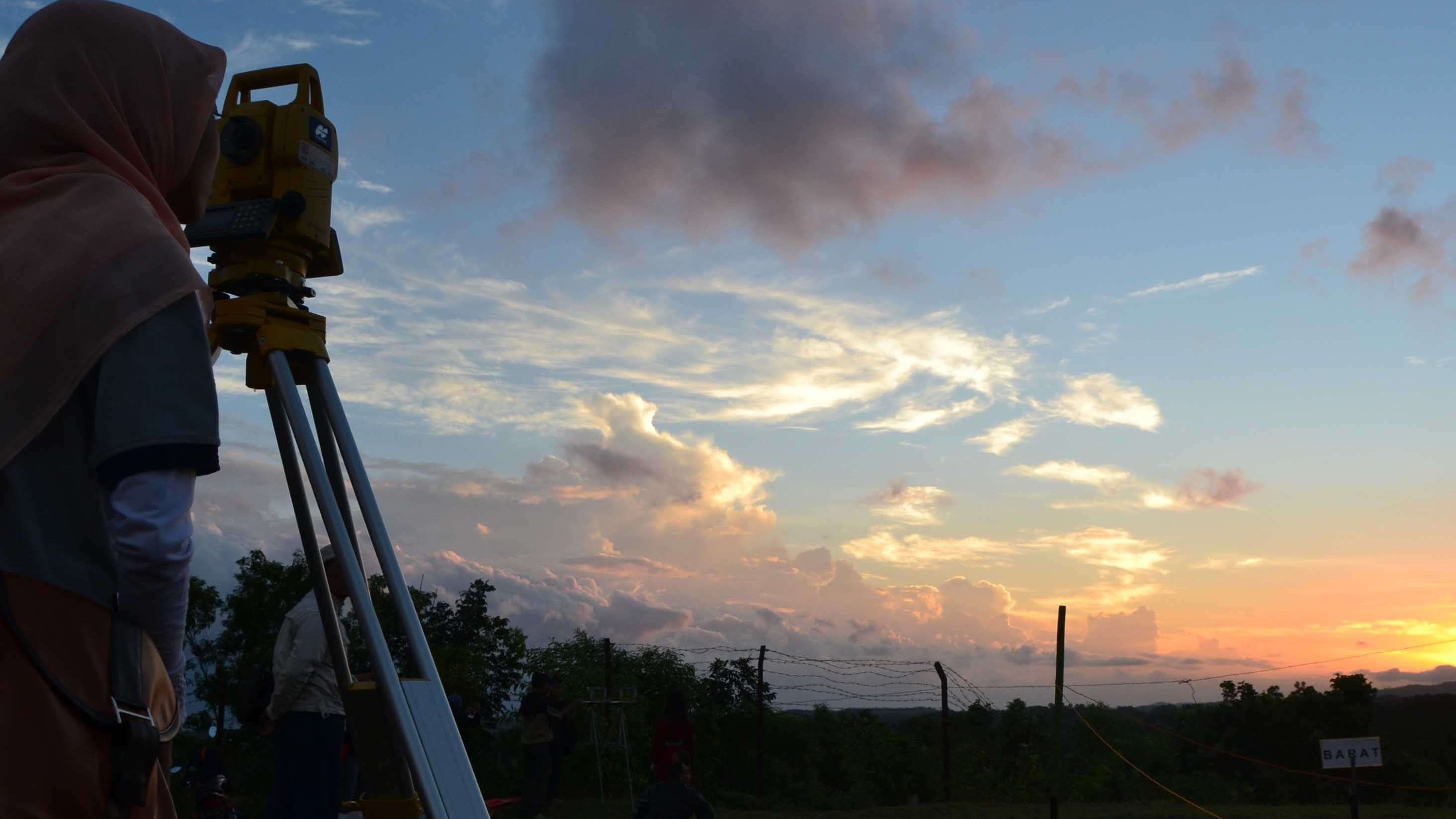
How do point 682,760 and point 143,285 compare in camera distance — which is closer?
point 143,285

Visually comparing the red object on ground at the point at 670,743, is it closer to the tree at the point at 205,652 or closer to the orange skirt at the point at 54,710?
the orange skirt at the point at 54,710

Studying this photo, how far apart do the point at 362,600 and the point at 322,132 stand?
3.84 ft

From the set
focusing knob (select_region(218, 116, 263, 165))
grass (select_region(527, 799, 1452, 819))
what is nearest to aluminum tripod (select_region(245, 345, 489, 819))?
focusing knob (select_region(218, 116, 263, 165))

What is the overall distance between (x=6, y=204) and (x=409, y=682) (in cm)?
107

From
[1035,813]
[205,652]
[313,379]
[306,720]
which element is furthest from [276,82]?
[205,652]

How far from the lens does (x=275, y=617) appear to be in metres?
36.9

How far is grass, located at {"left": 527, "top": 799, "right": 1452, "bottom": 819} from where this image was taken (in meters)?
14.9

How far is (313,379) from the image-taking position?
8.59 feet

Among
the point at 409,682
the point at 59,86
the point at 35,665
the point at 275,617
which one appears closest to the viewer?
the point at 35,665

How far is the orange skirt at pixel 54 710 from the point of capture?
1.61 m

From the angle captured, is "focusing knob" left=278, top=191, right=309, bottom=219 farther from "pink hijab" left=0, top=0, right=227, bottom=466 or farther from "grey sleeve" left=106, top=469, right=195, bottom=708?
"grey sleeve" left=106, top=469, right=195, bottom=708

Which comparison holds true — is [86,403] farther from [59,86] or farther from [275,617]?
[275,617]

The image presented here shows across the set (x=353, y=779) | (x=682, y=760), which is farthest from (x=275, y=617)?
(x=353, y=779)

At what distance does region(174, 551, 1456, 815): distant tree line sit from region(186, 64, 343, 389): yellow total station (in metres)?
23.9
